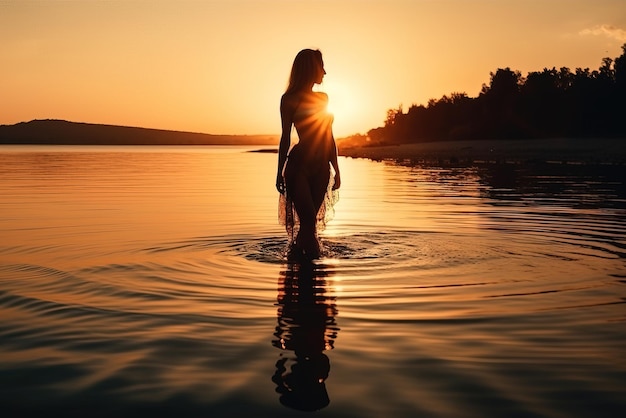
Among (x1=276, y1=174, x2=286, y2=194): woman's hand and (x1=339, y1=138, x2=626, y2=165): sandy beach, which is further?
(x1=339, y1=138, x2=626, y2=165): sandy beach

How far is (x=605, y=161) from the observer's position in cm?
4572

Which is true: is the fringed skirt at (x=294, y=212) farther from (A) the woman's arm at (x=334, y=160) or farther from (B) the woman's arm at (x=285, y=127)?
(B) the woman's arm at (x=285, y=127)

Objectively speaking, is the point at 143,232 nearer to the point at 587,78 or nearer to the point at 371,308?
the point at 371,308

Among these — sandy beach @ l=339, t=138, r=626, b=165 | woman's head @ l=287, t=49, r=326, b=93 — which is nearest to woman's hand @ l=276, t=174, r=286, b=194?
woman's head @ l=287, t=49, r=326, b=93

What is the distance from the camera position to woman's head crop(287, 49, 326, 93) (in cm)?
1008

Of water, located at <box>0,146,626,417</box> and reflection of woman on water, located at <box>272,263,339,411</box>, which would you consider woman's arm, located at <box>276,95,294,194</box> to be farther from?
reflection of woman on water, located at <box>272,263,339,411</box>

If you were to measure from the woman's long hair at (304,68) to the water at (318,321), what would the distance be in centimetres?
253

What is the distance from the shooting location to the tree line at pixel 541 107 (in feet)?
263

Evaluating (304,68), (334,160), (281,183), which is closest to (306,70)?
(304,68)

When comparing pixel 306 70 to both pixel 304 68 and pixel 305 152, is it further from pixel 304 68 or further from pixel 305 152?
pixel 305 152

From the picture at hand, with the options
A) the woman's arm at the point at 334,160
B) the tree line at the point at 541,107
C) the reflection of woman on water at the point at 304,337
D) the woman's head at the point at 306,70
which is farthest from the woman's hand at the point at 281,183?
the tree line at the point at 541,107

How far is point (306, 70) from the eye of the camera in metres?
10.1

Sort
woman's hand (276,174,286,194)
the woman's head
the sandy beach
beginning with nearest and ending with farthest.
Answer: the woman's head → woman's hand (276,174,286,194) → the sandy beach

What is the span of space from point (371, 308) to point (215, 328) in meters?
1.59
